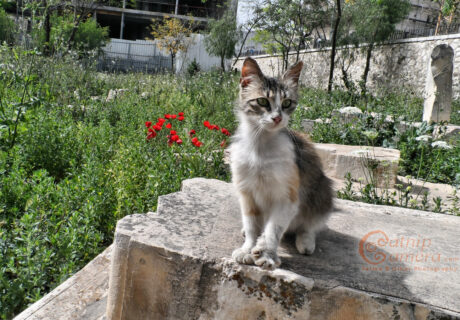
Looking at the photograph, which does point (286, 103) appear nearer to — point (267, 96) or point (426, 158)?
point (267, 96)

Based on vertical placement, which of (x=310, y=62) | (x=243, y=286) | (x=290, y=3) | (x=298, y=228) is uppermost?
(x=290, y=3)

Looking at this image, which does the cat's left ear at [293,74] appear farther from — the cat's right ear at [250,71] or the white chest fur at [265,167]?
the white chest fur at [265,167]

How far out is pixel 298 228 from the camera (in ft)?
6.71

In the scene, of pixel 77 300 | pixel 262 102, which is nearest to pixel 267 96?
pixel 262 102

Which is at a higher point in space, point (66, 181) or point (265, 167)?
point (265, 167)

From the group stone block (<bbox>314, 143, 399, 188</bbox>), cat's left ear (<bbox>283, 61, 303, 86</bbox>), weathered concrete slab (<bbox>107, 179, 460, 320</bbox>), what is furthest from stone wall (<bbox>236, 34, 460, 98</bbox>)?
weathered concrete slab (<bbox>107, 179, 460, 320</bbox>)

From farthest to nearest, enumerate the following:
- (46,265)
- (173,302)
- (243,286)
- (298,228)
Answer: (46,265)
(298,228)
(173,302)
(243,286)

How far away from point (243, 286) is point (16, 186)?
2425mm

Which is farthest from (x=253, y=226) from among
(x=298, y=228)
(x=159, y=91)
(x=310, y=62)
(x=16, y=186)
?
(x=310, y=62)

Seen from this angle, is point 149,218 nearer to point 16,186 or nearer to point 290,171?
point 290,171

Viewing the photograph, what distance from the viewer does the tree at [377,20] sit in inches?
675

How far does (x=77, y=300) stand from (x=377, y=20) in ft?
62.2

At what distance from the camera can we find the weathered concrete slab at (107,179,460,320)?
5.13 feet

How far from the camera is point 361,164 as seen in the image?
462 centimetres
